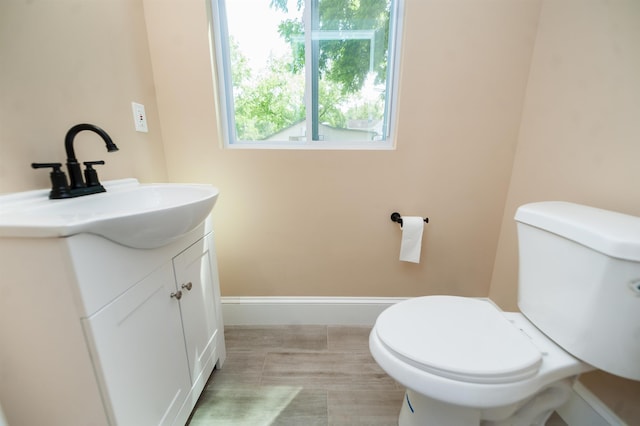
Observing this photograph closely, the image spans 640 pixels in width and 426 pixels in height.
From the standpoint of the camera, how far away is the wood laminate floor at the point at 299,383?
0.93 m

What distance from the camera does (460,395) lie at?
59 centimetres

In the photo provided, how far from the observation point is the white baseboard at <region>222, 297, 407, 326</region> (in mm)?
1376

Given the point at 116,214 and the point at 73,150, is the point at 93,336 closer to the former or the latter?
the point at 116,214

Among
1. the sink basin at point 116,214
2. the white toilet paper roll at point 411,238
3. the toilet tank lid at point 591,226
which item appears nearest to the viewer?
the sink basin at point 116,214

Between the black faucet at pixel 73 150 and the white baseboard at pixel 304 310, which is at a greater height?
the black faucet at pixel 73 150

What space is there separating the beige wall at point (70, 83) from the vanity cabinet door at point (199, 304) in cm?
44

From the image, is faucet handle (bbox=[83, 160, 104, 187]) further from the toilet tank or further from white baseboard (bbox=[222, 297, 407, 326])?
the toilet tank

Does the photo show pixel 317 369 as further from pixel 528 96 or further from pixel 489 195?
pixel 528 96

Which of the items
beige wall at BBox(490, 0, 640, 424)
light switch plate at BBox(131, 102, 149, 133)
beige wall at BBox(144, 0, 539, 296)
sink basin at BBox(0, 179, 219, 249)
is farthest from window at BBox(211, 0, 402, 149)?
beige wall at BBox(490, 0, 640, 424)

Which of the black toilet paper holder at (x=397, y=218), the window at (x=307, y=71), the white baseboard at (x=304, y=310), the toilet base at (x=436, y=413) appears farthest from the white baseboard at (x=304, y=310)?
the window at (x=307, y=71)

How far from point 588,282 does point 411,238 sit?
2.10 feet

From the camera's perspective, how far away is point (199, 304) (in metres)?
0.92

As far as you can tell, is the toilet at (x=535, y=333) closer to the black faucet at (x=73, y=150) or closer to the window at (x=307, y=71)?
the window at (x=307, y=71)

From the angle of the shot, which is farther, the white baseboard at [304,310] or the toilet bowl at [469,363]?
the white baseboard at [304,310]
